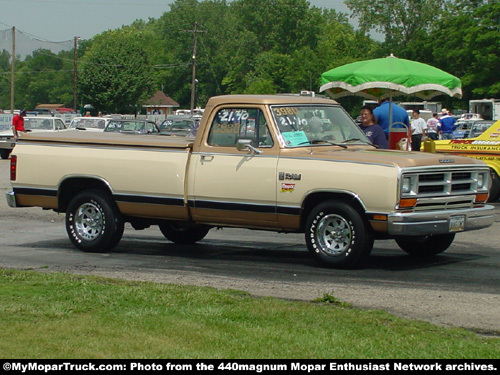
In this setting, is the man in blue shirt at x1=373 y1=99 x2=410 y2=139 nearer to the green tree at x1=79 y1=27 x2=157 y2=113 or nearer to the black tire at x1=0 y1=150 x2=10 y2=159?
the black tire at x1=0 y1=150 x2=10 y2=159

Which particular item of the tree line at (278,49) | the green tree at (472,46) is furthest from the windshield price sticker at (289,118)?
the green tree at (472,46)

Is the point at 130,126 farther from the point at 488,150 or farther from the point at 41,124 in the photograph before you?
the point at 488,150

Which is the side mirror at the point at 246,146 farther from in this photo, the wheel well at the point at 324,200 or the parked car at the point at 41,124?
the parked car at the point at 41,124

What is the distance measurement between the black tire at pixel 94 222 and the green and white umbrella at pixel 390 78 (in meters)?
5.91

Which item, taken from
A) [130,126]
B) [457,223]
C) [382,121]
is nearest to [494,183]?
[382,121]

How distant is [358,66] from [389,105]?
38.4 inches

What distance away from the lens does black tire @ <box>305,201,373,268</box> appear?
9766mm

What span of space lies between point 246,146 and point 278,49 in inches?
4158

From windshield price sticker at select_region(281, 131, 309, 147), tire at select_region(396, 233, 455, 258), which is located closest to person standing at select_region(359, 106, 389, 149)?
tire at select_region(396, 233, 455, 258)

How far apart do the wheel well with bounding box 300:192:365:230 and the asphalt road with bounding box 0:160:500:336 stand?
2.05ft

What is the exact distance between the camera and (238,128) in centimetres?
1082

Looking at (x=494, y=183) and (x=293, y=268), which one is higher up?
(x=494, y=183)

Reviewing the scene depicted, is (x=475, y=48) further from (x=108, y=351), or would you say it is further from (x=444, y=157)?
(x=108, y=351)

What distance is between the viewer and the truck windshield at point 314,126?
416 inches
